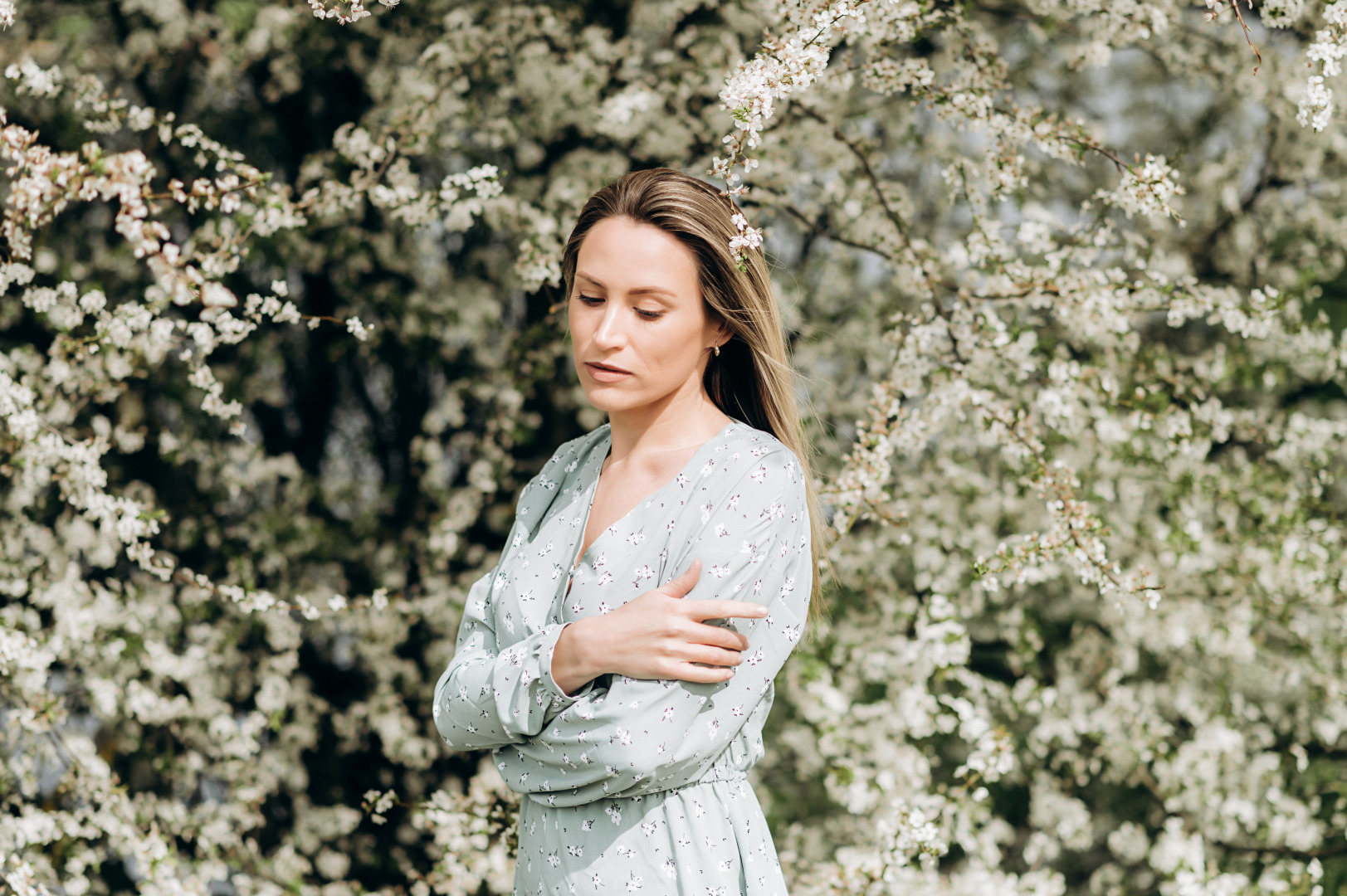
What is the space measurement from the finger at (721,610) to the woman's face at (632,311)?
382 millimetres

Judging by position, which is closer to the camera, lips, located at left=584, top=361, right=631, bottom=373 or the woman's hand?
the woman's hand

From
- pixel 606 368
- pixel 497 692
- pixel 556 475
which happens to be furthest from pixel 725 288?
pixel 497 692

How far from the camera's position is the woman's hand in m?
1.51

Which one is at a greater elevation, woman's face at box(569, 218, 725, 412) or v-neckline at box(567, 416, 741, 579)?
woman's face at box(569, 218, 725, 412)

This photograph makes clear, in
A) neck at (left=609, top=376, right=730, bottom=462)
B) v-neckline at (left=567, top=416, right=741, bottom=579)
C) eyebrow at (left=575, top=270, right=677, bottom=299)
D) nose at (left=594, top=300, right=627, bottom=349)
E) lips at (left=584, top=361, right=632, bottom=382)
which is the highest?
eyebrow at (left=575, top=270, right=677, bottom=299)

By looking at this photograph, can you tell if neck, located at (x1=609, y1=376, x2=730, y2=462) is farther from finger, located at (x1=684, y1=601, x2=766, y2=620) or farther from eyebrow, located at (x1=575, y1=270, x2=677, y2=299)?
finger, located at (x1=684, y1=601, x2=766, y2=620)

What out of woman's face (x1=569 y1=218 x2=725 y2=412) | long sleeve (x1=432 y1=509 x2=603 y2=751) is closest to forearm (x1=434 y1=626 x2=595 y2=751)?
long sleeve (x1=432 y1=509 x2=603 y2=751)

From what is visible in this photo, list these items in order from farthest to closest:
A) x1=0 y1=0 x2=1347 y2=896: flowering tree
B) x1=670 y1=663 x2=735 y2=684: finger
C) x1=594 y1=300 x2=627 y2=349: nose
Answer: x1=0 y1=0 x2=1347 y2=896: flowering tree
x1=594 y1=300 x2=627 y2=349: nose
x1=670 y1=663 x2=735 y2=684: finger

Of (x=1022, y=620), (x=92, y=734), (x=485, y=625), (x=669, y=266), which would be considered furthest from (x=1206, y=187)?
(x=92, y=734)

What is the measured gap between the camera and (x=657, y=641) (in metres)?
1.51

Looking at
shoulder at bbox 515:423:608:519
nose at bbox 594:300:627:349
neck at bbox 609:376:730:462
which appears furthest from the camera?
shoulder at bbox 515:423:608:519

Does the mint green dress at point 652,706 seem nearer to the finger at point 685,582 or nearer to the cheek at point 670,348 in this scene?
the finger at point 685,582

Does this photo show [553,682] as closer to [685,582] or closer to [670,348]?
[685,582]

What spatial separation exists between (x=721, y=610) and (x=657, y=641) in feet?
0.36
